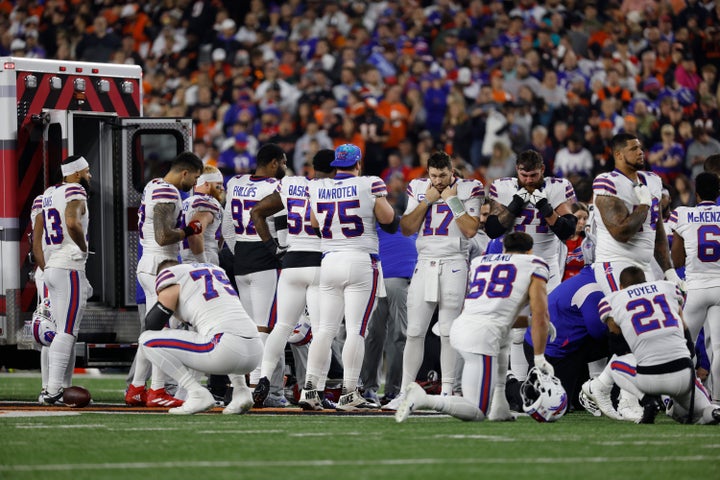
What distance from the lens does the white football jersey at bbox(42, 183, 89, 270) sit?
471 inches

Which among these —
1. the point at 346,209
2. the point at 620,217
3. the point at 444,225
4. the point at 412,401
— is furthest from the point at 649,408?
the point at 346,209

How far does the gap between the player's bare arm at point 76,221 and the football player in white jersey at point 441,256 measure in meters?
2.71

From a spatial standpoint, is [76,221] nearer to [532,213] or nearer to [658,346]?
[532,213]

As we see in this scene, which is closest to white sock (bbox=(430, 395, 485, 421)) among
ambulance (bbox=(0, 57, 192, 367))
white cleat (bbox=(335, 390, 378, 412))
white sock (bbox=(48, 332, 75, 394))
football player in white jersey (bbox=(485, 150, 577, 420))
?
football player in white jersey (bbox=(485, 150, 577, 420))

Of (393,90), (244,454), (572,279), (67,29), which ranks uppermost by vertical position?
(67,29)

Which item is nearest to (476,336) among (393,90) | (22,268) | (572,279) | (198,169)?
(572,279)

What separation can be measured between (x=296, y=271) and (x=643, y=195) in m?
2.90

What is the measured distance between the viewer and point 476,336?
9797 millimetres

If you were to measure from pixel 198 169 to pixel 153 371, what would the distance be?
68.1 inches

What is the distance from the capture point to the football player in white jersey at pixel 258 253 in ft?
40.2

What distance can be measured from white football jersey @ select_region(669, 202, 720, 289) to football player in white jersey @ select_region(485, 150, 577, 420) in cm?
91

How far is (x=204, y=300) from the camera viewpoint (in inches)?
403

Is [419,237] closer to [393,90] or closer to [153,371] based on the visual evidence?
[153,371]

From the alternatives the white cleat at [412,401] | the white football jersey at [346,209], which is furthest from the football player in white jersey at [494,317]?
the white football jersey at [346,209]
